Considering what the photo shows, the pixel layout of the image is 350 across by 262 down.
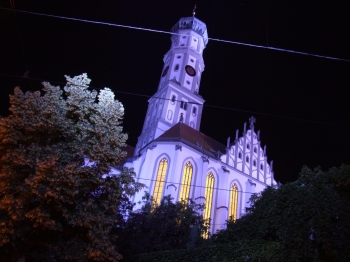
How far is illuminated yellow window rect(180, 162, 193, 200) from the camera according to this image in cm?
2855

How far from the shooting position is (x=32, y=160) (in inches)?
414

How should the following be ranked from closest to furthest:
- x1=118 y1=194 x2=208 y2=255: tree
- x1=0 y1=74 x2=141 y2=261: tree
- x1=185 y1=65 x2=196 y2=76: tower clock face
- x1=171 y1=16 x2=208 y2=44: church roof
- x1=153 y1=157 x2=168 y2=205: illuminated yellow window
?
x1=0 y1=74 x2=141 y2=261: tree, x1=118 y1=194 x2=208 y2=255: tree, x1=153 y1=157 x2=168 y2=205: illuminated yellow window, x1=185 y1=65 x2=196 y2=76: tower clock face, x1=171 y1=16 x2=208 y2=44: church roof

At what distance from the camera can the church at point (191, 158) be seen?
28938 mm

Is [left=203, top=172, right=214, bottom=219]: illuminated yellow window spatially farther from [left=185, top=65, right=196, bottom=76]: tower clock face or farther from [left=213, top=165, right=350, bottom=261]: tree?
[left=213, top=165, right=350, bottom=261]: tree

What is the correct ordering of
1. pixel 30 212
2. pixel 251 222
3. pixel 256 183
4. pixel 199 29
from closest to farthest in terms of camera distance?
pixel 30 212
pixel 251 222
pixel 256 183
pixel 199 29

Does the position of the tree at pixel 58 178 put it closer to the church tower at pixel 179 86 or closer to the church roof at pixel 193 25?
the church tower at pixel 179 86

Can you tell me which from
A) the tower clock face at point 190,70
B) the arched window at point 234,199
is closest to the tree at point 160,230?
the arched window at point 234,199

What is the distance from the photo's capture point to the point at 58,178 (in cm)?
1012

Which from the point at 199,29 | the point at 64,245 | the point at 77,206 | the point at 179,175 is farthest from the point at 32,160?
the point at 199,29

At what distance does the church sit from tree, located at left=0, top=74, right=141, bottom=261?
41.6ft

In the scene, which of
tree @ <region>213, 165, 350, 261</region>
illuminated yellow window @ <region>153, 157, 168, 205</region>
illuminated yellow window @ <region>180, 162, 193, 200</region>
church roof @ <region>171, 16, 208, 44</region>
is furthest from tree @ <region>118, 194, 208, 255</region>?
church roof @ <region>171, 16, 208, 44</region>

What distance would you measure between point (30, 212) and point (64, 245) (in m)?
1.95

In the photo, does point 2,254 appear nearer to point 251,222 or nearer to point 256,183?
point 251,222

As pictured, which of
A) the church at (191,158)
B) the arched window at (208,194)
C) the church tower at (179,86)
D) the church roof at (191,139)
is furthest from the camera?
the church tower at (179,86)
